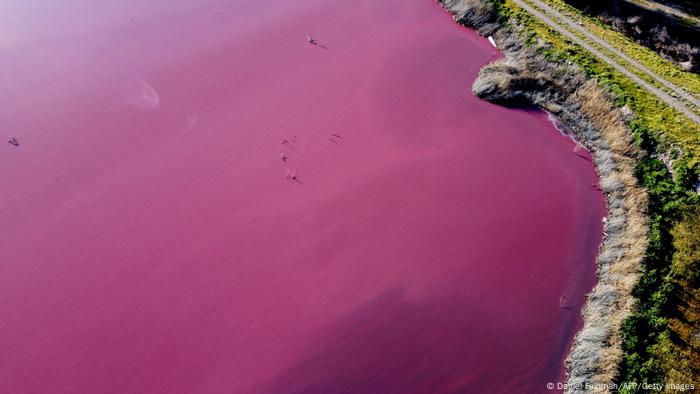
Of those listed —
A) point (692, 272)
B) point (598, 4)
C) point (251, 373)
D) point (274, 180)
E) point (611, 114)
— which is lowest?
point (251, 373)

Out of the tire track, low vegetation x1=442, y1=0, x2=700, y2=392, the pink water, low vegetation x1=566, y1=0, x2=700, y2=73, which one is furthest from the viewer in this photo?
low vegetation x1=566, y1=0, x2=700, y2=73

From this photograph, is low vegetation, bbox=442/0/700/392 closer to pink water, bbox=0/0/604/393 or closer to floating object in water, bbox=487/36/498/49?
floating object in water, bbox=487/36/498/49

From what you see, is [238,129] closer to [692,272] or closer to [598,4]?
[692,272]

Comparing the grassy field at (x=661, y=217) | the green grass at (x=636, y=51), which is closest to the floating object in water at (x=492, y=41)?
the grassy field at (x=661, y=217)

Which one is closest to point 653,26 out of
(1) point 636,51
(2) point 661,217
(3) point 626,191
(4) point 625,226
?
(1) point 636,51

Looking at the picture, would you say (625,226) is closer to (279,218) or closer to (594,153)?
(594,153)

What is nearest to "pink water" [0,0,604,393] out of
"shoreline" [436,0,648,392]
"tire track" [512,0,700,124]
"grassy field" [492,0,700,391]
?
"shoreline" [436,0,648,392]

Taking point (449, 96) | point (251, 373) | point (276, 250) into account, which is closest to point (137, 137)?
point (276, 250)
